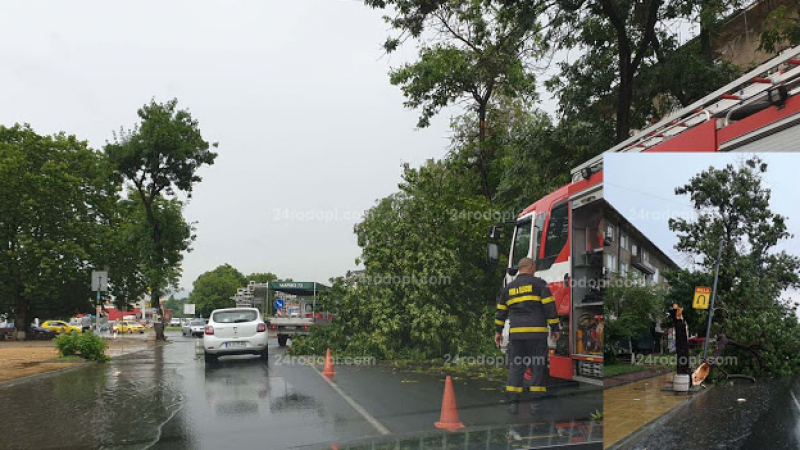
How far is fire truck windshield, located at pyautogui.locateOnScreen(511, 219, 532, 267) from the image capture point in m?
10.9

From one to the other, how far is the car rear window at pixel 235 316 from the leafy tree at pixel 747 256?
17.7 metres

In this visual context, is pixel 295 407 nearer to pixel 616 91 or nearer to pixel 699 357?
pixel 699 357

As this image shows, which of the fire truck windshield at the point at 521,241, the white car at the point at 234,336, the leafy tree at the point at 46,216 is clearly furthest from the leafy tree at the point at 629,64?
the leafy tree at the point at 46,216

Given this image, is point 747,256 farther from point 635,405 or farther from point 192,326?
point 192,326

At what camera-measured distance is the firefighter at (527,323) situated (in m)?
7.73

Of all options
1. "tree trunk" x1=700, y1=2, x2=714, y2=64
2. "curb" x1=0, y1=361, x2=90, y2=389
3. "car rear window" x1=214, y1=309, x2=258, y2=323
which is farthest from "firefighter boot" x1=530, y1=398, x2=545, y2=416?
"car rear window" x1=214, y1=309, x2=258, y2=323

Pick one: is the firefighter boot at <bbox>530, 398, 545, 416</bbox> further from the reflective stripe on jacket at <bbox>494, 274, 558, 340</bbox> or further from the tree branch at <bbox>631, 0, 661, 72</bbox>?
the tree branch at <bbox>631, 0, 661, 72</bbox>

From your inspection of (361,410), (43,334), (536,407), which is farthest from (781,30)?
(43,334)

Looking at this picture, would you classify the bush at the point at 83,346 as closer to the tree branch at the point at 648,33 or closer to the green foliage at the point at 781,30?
the tree branch at the point at 648,33

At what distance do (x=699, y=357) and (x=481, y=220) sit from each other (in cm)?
1688

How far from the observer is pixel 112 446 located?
7266mm

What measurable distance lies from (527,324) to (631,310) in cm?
506

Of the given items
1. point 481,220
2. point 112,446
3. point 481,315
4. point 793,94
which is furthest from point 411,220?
point 793,94

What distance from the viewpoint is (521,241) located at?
11.3 m
